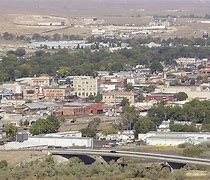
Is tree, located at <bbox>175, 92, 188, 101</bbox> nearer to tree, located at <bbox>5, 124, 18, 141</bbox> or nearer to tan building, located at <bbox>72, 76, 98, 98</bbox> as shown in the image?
tan building, located at <bbox>72, 76, 98, 98</bbox>

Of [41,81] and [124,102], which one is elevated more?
[41,81]

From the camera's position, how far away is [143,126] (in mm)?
24406

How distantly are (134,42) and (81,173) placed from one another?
35.3 m

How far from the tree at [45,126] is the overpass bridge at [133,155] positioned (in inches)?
148

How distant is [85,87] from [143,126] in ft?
30.0

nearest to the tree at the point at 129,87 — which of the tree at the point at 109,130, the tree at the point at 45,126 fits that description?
the tree at the point at 109,130

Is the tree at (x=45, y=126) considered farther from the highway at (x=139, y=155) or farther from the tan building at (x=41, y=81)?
the tan building at (x=41, y=81)

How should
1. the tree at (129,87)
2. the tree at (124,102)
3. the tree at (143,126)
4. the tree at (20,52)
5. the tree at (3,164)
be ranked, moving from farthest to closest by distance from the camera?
1. the tree at (20,52)
2. the tree at (129,87)
3. the tree at (124,102)
4. the tree at (143,126)
5. the tree at (3,164)

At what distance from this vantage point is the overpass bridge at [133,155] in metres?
18.4

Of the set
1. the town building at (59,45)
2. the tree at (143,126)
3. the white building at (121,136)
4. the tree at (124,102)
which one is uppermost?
the town building at (59,45)

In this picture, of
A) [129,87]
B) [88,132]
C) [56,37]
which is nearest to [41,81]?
[129,87]

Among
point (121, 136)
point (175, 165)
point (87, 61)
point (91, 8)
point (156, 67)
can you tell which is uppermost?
point (91, 8)

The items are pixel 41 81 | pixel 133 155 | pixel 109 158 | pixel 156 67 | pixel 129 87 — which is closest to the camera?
pixel 133 155

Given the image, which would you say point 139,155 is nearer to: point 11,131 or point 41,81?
point 11,131
